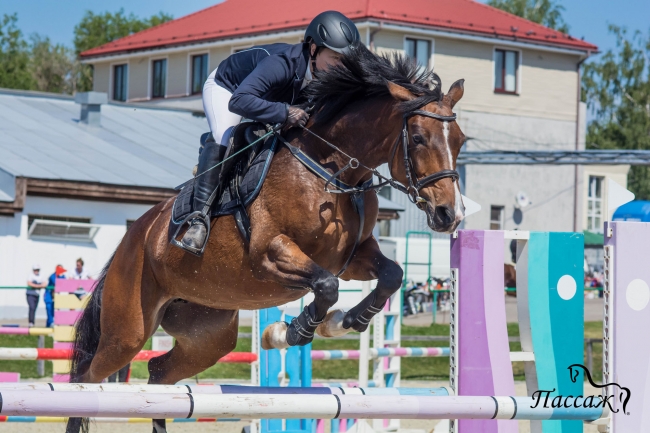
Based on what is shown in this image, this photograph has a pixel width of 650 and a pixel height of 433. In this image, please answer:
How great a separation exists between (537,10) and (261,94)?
144 feet

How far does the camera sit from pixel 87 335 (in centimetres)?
548

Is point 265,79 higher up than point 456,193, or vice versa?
point 265,79

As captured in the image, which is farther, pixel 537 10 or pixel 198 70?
pixel 537 10

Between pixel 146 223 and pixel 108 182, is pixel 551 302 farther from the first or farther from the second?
pixel 108 182

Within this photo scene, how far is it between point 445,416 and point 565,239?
1.65 metres

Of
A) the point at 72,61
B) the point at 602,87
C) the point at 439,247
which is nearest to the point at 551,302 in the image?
the point at 439,247

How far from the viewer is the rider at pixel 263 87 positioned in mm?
4398

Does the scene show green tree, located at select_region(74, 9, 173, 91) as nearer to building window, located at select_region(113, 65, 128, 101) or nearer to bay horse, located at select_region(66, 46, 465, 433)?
building window, located at select_region(113, 65, 128, 101)

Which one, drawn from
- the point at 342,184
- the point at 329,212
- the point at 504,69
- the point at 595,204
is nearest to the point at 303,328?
the point at 329,212

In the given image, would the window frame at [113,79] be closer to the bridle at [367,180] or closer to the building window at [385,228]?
the building window at [385,228]

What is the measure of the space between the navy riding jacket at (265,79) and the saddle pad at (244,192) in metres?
0.20

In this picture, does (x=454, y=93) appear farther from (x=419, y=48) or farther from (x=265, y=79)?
(x=419, y=48)

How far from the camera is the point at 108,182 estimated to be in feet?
60.4

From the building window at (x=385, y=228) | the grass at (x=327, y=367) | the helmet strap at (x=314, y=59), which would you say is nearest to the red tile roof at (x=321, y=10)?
the building window at (x=385, y=228)
